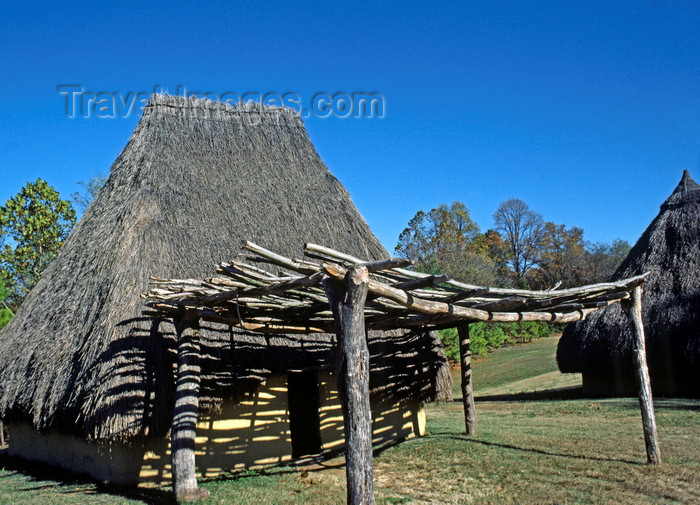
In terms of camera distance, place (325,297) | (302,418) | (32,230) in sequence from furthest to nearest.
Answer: (32,230)
(302,418)
(325,297)

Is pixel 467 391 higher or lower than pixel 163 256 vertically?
lower

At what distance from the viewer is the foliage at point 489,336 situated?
2105 centimetres

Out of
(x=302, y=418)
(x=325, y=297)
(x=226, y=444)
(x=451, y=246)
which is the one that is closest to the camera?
(x=325, y=297)

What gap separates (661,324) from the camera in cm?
1234

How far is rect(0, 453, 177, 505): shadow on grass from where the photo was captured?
6353 mm

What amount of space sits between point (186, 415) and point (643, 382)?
17.9 feet

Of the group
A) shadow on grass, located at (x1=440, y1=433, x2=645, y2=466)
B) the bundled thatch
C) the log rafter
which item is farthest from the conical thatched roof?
the bundled thatch

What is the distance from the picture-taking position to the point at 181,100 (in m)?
11.2

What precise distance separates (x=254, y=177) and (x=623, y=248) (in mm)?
44737

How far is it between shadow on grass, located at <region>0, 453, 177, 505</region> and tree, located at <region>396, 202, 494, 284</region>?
21.3 meters

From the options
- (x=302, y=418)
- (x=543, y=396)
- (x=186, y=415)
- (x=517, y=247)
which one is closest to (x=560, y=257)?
(x=517, y=247)

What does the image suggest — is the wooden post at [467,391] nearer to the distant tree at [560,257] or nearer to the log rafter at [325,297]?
the log rafter at [325,297]

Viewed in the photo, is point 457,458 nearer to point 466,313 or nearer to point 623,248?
point 466,313

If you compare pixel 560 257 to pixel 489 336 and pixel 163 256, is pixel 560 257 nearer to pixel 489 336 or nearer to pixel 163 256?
pixel 489 336
